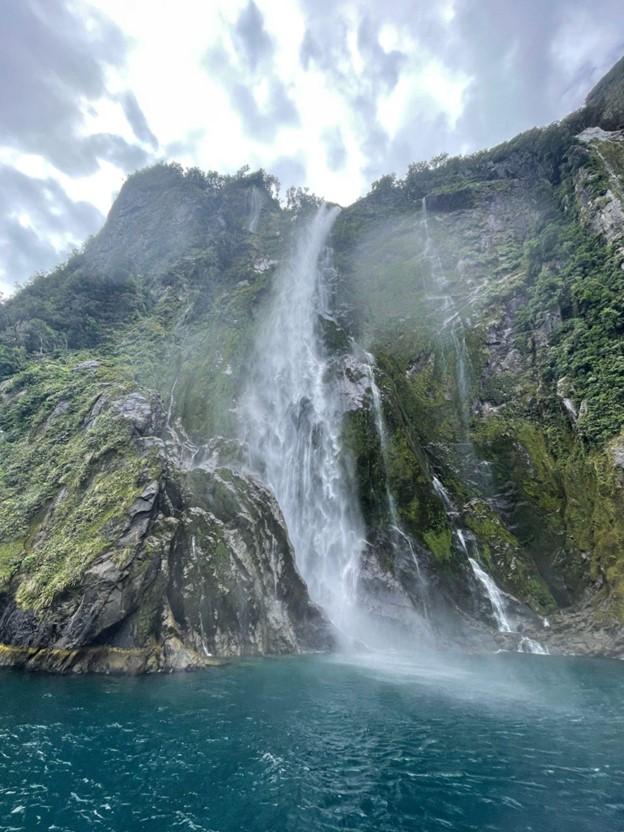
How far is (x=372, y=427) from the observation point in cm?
4106

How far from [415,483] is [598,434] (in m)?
13.8

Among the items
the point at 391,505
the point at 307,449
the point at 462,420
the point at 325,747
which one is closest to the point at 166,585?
the point at 325,747

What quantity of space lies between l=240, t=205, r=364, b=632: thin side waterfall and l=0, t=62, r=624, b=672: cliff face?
158 centimetres

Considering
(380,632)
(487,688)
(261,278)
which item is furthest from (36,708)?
(261,278)

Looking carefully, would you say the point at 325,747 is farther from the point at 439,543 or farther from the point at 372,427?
the point at 372,427

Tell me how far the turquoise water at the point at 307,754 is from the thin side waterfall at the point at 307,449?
12934 mm

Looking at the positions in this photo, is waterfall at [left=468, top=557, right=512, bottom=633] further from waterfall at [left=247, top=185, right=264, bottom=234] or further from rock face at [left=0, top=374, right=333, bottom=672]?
waterfall at [left=247, top=185, right=264, bottom=234]

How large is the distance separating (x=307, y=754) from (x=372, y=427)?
29146 millimetres

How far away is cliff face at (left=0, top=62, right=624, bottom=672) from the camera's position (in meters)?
26.3

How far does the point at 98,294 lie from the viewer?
65125 mm

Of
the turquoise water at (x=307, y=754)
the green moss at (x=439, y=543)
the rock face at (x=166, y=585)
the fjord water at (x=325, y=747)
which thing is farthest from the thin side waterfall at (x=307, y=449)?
the turquoise water at (x=307, y=754)

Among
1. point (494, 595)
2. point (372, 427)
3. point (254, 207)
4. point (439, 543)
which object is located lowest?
point (494, 595)

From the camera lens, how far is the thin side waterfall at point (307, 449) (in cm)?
3488

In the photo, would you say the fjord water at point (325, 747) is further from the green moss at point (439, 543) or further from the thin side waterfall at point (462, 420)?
the green moss at point (439, 543)
